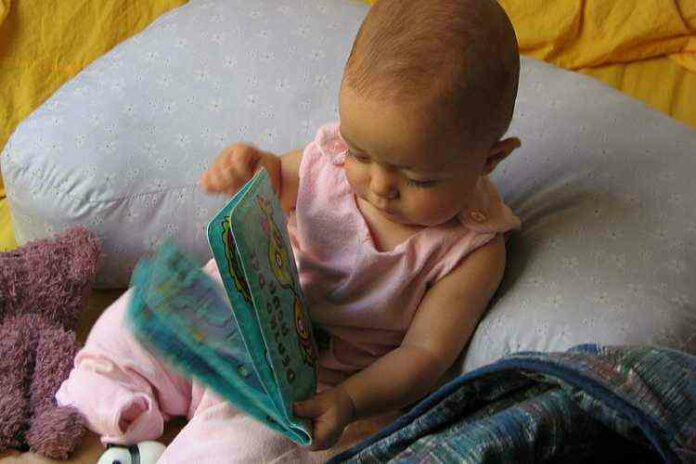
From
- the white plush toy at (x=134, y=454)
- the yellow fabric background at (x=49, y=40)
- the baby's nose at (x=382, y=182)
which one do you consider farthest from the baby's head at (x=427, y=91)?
the yellow fabric background at (x=49, y=40)

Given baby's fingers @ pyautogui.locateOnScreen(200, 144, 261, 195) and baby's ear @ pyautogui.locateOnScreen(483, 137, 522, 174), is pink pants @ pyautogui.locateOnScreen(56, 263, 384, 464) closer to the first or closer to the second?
baby's fingers @ pyautogui.locateOnScreen(200, 144, 261, 195)

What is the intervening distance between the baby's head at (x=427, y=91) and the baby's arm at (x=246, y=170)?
0.50ft

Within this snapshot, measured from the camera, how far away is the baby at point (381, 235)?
0.76m

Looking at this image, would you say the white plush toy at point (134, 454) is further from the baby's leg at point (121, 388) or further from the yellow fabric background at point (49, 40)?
the yellow fabric background at point (49, 40)

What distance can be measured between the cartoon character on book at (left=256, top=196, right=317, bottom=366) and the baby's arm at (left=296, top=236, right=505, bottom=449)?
0.15ft

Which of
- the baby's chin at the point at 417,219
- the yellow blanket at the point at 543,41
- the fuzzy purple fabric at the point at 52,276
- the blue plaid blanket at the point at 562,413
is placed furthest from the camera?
the yellow blanket at the point at 543,41

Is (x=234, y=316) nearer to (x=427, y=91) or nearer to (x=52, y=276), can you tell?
(x=427, y=91)

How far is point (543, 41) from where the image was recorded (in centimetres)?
136

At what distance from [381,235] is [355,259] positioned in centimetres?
3

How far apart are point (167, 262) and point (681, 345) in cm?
46

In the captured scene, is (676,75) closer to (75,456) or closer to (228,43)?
(228,43)

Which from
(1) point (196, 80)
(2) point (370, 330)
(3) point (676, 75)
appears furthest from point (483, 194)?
(3) point (676, 75)

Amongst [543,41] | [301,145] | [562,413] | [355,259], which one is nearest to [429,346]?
[355,259]

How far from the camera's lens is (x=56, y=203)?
3.62ft
